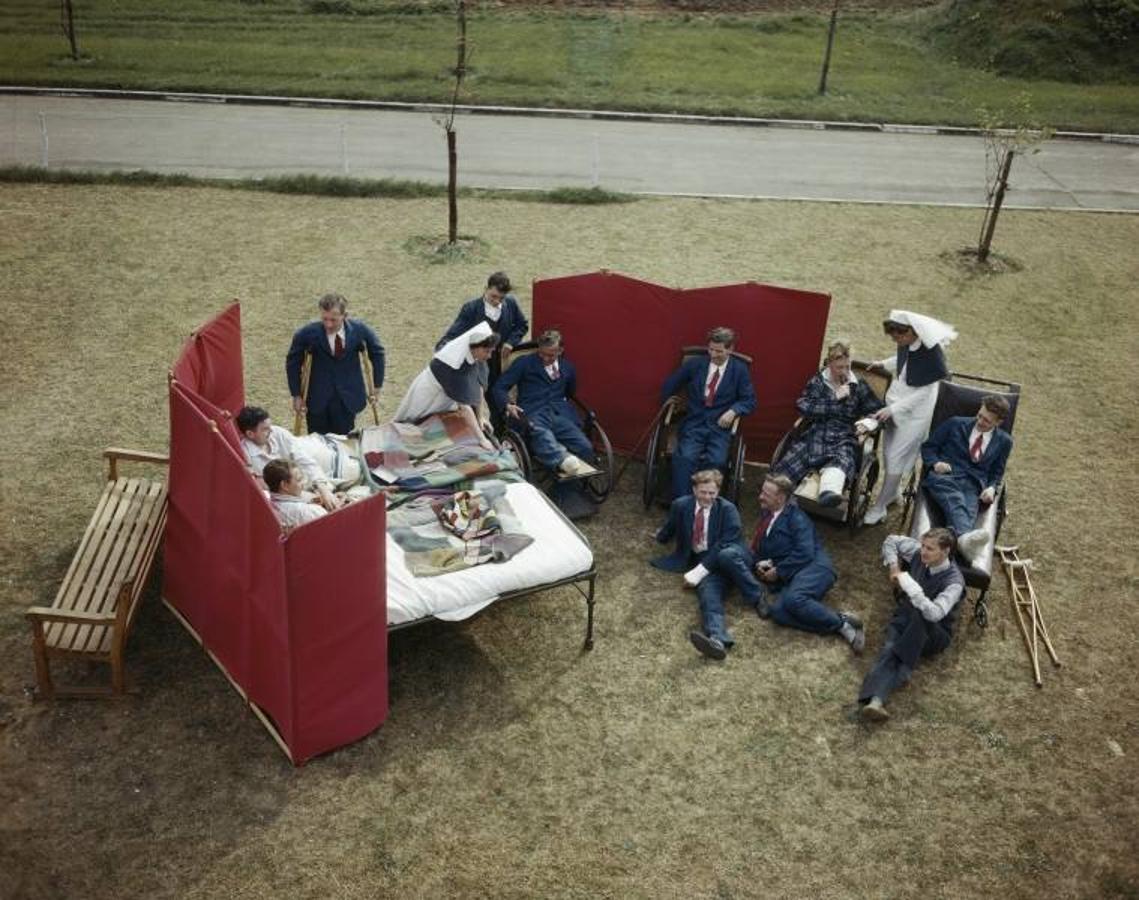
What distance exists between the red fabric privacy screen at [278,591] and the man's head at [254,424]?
0.44 metres

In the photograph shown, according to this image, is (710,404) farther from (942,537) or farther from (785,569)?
(942,537)

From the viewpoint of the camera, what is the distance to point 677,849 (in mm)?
5973

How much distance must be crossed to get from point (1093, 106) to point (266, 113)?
707 inches

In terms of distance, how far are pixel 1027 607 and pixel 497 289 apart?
201 inches

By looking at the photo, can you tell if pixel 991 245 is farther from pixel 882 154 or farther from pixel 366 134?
pixel 366 134

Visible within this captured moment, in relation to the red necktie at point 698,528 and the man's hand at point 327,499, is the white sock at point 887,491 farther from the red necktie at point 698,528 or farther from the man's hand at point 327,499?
the man's hand at point 327,499

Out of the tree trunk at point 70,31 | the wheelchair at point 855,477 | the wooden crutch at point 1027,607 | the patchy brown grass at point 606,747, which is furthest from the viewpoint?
the tree trunk at point 70,31

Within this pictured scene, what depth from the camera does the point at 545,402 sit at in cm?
921

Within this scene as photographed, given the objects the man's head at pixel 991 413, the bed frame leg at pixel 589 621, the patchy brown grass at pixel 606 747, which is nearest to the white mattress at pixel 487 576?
the bed frame leg at pixel 589 621

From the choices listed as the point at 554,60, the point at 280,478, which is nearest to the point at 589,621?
the point at 280,478

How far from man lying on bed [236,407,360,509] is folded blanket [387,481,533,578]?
21.7 inches

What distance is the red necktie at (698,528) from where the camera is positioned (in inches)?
316

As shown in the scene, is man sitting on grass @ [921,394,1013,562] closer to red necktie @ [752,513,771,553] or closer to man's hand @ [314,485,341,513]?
red necktie @ [752,513,771,553]

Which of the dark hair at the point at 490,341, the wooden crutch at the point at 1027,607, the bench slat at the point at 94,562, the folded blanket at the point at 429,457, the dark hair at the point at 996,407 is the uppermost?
the dark hair at the point at 490,341
